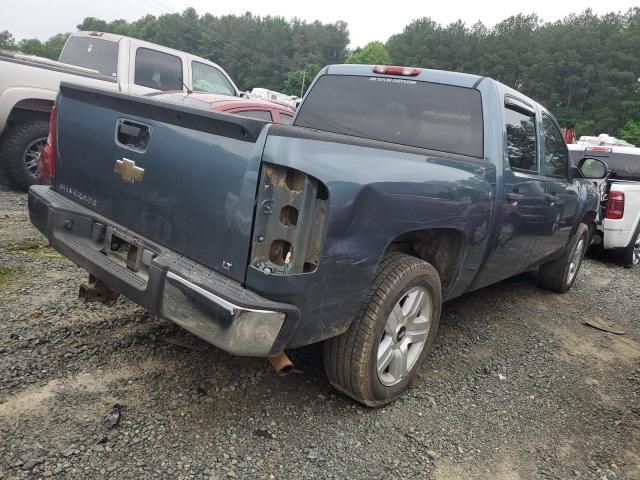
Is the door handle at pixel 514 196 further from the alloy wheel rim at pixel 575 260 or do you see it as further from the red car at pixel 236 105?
the red car at pixel 236 105

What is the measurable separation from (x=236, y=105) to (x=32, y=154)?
268 centimetres

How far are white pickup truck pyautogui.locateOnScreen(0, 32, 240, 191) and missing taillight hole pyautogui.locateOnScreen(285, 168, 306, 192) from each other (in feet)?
17.1

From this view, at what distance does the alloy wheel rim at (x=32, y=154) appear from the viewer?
20.2ft

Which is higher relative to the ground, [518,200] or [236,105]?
[236,105]

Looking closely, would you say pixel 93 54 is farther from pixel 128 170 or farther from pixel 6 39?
pixel 6 39

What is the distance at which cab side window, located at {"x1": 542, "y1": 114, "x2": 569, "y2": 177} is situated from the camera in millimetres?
4176

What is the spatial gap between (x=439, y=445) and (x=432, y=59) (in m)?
81.5

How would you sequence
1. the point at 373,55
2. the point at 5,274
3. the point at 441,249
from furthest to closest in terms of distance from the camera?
1. the point at 373,55
2. the point at 5,274
3. the point at 441,249

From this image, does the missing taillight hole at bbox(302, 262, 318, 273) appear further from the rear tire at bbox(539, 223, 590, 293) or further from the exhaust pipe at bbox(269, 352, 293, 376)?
the rear tire at bbox(539, 223, 590, 293)

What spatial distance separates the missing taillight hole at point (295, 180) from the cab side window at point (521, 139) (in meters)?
2.00

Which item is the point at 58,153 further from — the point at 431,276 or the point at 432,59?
the point at 432,59

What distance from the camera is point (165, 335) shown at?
3193 millimetres

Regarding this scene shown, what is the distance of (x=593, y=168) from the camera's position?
5305 millimetres

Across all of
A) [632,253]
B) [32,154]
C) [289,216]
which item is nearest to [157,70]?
[32,154]
